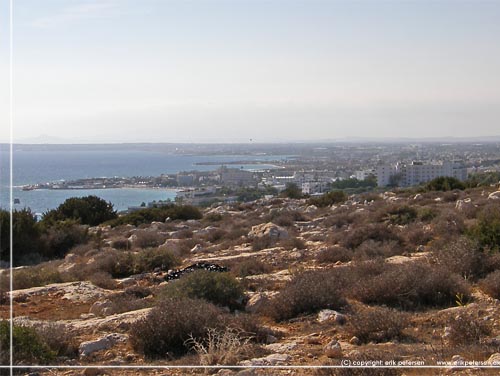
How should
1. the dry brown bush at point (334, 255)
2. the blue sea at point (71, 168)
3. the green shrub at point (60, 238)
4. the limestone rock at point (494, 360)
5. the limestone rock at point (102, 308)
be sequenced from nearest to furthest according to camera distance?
the limestone rock at point (494, 360)
the limestone rock at point (102, 308)
the dry brown bush at point (334, 255)
the blue sea at point (71, 168)
the green shrub at point (60, 238)

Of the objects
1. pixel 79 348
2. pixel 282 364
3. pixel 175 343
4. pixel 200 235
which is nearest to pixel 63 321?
pixel 79 348

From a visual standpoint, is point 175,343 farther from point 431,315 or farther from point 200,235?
point 200,235

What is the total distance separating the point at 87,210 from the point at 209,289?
18725 millimetres

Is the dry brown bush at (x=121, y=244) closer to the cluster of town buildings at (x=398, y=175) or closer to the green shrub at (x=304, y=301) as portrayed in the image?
the green shrub at (x=304, y=301)

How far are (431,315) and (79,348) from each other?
12.9ft

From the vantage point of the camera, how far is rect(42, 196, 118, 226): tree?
24347mm

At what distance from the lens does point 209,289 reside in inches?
305

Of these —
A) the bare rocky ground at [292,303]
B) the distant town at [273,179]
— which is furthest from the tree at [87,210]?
the bare rocky ground at [292,303]

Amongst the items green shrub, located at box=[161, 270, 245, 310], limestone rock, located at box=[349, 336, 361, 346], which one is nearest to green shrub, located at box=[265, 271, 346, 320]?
green shrub, located at box=[161, 270, 245, 310]

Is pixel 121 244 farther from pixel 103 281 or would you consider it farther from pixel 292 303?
pixel 292 303

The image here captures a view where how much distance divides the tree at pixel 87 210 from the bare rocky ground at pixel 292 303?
8.47 metres

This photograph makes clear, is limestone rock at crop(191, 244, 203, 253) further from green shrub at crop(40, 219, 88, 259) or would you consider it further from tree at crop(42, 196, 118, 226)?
tree at crop(42, 196, 118, 226)

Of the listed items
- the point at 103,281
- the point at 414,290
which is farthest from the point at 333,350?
the point at 103,281

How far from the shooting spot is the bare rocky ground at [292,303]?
5363mm
